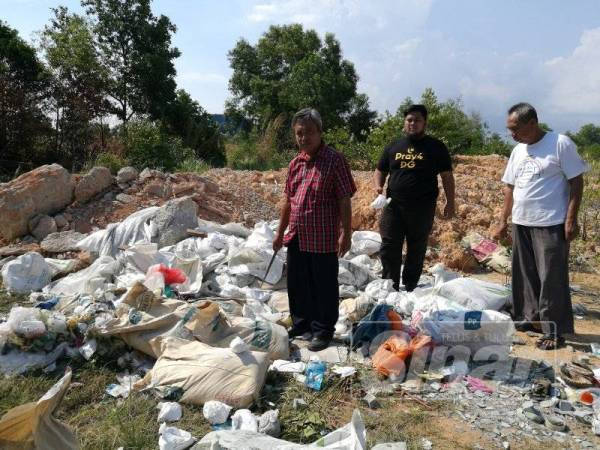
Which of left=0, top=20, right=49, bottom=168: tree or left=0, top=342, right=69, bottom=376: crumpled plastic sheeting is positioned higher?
left=0, top=20, right=49, bottom=168: tree

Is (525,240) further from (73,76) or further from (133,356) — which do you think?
(73,76)

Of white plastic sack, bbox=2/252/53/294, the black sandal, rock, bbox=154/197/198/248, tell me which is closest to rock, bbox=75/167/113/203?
rock, bbox=154/197/198/248

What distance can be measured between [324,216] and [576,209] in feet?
5.22

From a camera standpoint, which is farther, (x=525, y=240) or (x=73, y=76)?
(x=73, y=76)

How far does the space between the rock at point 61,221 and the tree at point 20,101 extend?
4.92m

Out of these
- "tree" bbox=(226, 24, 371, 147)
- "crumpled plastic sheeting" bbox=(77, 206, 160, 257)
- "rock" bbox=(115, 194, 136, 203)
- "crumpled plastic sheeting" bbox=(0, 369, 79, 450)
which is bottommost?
"crumpled plastic sheeting" bbox=(0, 369, 79, 450)

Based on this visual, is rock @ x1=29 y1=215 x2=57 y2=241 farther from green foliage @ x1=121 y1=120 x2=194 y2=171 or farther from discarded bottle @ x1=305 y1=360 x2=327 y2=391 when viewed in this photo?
green foliage @ x1=121 y1=120 x2=194 y2=171

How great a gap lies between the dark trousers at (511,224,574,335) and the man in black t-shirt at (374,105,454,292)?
26.3 inches

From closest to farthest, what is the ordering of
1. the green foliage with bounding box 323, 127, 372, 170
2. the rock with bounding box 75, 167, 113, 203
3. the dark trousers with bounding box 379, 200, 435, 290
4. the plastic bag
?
1. the plastic bag
2. the dark trousers with bounding box 379, 200, 435, 290
3. the rock with bounding box 75, 167, 113, 203
4. the green foliage with bounding box 323, 127, 372, 170

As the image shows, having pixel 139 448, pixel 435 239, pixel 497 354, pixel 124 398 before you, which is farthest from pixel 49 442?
pixel 435 239

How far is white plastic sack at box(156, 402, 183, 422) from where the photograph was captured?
7.64ft

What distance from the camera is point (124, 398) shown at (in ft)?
8.32

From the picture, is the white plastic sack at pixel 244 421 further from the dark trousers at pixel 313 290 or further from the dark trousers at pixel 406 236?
the dark trousers at pixel 406 236

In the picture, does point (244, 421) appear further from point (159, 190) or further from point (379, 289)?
point (159, 190)
